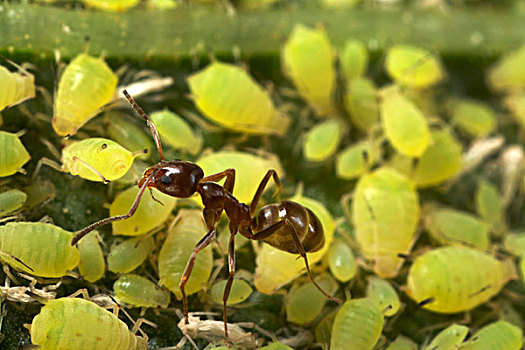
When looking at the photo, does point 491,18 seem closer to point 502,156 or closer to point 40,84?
point 502,156

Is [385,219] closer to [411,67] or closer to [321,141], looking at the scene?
[321,141]

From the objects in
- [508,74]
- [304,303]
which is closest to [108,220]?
[304,303]

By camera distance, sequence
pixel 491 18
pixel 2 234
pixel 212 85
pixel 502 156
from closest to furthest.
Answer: pixel 2 234, pixel 212 85, pixel 502 156, pixel 491 18

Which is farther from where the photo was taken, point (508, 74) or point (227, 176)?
point (508, 74)

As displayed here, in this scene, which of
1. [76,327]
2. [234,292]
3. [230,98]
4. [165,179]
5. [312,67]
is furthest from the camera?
[312,67]

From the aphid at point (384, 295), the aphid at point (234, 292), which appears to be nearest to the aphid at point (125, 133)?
the aphid at point (234, 292)

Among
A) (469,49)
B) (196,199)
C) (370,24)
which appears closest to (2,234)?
(196,199)

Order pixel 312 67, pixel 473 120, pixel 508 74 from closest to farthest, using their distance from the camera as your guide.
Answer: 1. pixel 312 67
2. pixel 473 120
3. pixel 508 74

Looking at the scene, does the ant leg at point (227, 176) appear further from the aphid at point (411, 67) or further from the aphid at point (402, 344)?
the aphid at point (411, 67)
